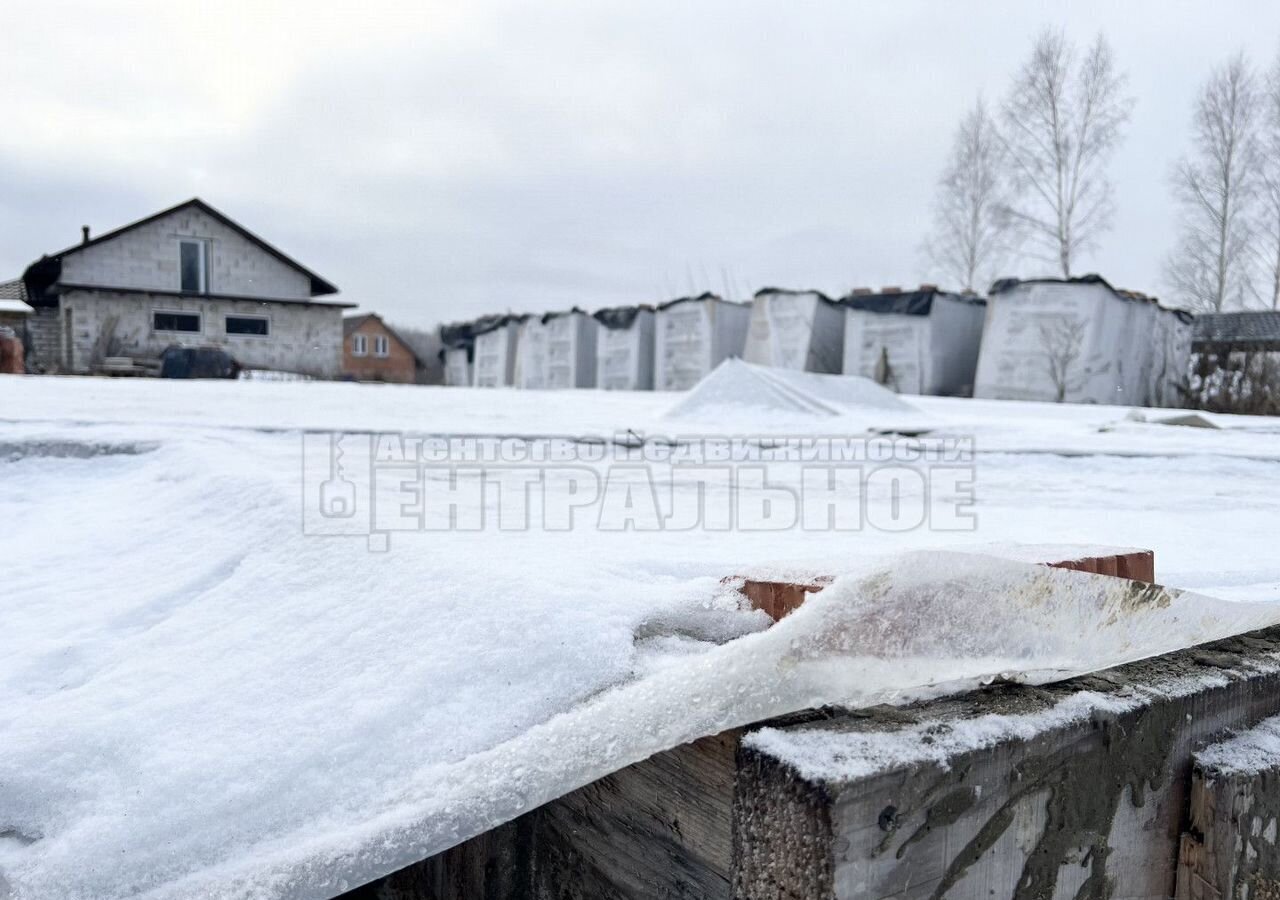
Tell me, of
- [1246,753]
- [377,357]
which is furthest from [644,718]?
[377,357]

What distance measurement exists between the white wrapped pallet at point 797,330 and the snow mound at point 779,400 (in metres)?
8.46

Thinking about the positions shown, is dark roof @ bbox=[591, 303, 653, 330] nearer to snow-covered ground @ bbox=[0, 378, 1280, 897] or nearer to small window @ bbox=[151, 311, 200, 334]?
small window @ bbox=[151, 311, 200, 334]

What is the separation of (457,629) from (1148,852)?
77 cm

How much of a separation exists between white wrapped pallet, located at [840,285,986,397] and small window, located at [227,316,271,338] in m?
11.5

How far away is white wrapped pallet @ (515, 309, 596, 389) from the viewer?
1719cm

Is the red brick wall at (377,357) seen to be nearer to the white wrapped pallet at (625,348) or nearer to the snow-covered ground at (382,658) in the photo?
the white wrapped pallet at (625,348)

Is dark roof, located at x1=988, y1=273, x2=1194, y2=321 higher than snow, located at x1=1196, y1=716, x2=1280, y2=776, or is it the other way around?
dark roof, located at x1=988, y1=273, x2=1194, y2=321

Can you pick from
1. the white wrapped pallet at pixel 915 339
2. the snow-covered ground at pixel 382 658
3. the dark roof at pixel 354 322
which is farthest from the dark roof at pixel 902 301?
the dark roof at pixel 354 322

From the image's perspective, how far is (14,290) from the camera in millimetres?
20438

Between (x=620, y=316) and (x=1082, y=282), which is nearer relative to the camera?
(x=1082, y=282)

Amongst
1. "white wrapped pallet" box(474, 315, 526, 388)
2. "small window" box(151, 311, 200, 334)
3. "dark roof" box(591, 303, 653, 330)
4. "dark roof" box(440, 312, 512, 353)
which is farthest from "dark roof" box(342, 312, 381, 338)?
"dark roof" box(591, 303, 653, 330)

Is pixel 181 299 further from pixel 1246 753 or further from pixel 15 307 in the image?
pixel 1246 753

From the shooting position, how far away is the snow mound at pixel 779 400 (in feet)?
16.3

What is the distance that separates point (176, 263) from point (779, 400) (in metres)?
16.5
